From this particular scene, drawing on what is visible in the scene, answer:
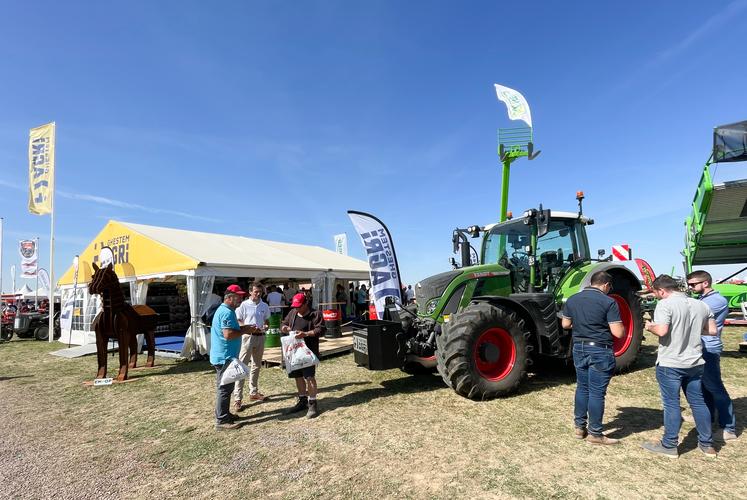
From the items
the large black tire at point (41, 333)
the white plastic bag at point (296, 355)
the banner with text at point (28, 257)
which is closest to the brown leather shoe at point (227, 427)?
the white plastic bag at point (296, 355)

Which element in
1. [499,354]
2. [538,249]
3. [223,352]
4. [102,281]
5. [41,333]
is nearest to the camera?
[223,352]

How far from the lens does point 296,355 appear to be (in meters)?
4.50

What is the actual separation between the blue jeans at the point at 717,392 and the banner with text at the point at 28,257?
25.6 m

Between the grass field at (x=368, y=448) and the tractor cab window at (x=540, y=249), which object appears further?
the tractor cab window at (x=540, y=249)

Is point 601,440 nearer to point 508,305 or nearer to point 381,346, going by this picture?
point 508,305

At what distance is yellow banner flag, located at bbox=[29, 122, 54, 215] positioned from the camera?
12.6m

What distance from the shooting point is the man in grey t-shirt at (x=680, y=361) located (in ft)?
10.2

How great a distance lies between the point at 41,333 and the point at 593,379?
17.9m

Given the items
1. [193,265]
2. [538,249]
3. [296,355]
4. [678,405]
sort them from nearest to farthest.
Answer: [678,405] < [296,355] < [538,249] < [193,265]

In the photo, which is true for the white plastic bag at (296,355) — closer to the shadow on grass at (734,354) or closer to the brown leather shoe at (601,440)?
the brown leather shoe at (601,440)

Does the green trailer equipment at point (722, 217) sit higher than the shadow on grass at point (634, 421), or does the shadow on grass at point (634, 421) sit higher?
the green trailer equipment at point (722, 217)

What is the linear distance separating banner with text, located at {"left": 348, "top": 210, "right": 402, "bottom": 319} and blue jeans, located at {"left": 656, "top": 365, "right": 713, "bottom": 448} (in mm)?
3536

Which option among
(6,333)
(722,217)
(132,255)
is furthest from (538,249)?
(6,333)

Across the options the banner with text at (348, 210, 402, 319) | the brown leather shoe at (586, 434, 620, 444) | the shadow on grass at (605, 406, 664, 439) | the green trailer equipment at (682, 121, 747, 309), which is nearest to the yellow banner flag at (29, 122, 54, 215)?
the banner with text at (348, 210, 402, 319)
